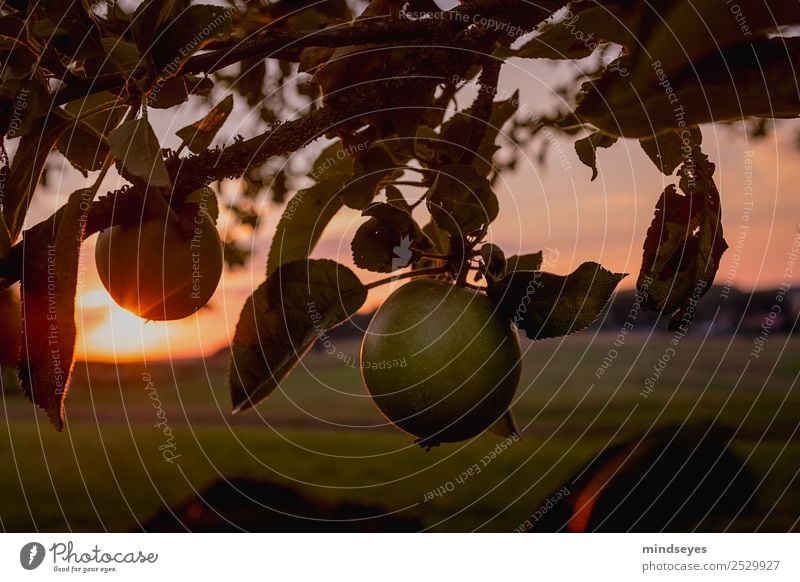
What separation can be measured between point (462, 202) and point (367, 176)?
116 mm

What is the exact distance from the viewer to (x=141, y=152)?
43 cm

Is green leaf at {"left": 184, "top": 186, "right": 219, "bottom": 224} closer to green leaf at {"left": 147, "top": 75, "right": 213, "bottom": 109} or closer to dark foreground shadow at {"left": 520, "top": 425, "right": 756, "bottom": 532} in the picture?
green leaf at {"left": 147, "top": 75, "right": 213, "bottom": 109}

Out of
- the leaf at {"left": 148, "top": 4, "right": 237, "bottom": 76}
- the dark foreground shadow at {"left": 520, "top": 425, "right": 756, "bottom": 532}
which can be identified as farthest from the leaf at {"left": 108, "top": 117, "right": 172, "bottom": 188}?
the dark foreground shadow at {"left": 520, "top": 425, "right": 756, "bottom": 532}

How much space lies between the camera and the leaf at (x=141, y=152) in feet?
1.36

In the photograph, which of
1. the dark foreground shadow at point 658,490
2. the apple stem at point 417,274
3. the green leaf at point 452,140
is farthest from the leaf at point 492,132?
the dark foreground shadow at point 658,490

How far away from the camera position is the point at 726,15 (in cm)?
46

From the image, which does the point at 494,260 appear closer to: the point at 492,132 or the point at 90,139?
the point at 492,132

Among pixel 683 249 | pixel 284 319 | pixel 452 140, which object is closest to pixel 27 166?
pixel 284 319

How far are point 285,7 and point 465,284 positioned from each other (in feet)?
1.25

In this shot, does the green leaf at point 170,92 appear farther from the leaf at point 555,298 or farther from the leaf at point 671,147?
the leaf at point 671,147

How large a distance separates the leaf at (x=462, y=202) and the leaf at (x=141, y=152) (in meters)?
0.21

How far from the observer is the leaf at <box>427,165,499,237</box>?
0.55 m
